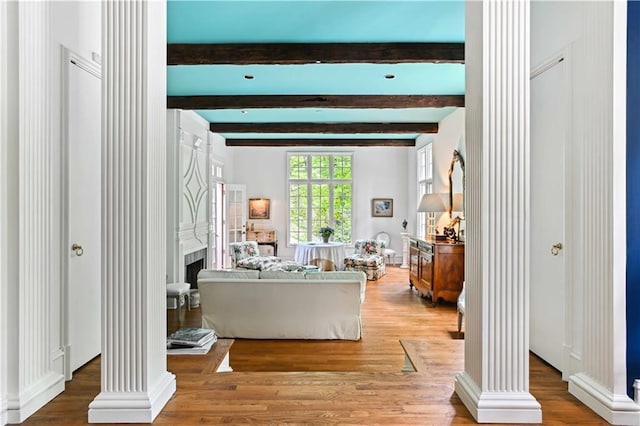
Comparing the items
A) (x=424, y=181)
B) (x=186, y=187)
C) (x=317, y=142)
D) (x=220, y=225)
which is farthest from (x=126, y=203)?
(x=317, y=142)

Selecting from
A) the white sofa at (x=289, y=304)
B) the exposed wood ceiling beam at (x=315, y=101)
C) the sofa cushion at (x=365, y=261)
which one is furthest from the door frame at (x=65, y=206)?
the sofa cushion at (x=365, y=261)

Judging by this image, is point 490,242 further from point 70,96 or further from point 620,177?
point 70,96

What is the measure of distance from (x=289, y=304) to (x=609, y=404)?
9.34 ft

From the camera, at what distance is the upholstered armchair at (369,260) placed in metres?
7.89

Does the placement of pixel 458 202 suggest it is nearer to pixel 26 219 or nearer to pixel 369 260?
pixel 369 260

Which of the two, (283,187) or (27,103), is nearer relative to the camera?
(27,103)

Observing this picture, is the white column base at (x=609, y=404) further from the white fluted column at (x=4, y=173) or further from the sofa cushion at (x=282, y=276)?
the white fluted column at (x=4, y=173)

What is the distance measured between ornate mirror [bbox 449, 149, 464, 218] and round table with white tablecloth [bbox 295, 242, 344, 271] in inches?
103

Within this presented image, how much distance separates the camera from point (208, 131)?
7805 millimetres

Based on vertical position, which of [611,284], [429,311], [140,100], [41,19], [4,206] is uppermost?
[41,19]

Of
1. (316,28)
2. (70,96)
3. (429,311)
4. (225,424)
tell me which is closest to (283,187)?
(429,311)

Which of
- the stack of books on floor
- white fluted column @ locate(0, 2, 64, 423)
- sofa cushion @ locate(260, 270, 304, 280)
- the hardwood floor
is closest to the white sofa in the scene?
sofa cushion @ locate(260, 270, 304, 280)

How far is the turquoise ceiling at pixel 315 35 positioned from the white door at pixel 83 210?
972mm

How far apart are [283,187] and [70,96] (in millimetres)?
7548
